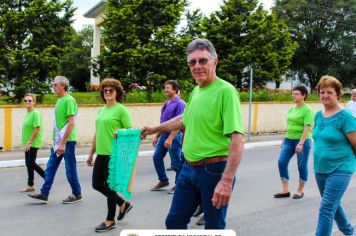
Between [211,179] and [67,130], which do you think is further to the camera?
[67,130]

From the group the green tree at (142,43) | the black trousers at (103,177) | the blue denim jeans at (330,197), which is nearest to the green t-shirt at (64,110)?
the black trousers at (103,177)

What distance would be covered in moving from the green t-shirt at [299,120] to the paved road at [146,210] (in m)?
1.07

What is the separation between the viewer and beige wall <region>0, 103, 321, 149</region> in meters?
13.0

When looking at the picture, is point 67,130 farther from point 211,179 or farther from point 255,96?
point 255,96

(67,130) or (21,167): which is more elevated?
(67,130)

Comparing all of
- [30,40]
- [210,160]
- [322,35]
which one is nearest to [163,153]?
[210,160]

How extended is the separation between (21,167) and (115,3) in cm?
983

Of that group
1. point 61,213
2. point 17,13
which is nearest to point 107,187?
point 61,213

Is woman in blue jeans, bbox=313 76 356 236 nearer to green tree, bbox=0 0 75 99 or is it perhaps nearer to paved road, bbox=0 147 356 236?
paved road, bbox=0 147 356 236

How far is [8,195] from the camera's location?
7.54 meters

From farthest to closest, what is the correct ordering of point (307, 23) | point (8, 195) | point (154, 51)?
point (307, 23)
point (154, 51)
point (8, 195)

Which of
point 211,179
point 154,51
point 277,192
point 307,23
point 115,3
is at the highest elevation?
point 307,23

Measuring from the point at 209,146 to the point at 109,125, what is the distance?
232 centimetres

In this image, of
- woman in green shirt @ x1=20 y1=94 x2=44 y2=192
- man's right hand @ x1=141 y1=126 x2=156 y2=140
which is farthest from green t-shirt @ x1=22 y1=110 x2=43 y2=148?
man's right hand @ x1=141 y1=126 x2=156 y2=140
